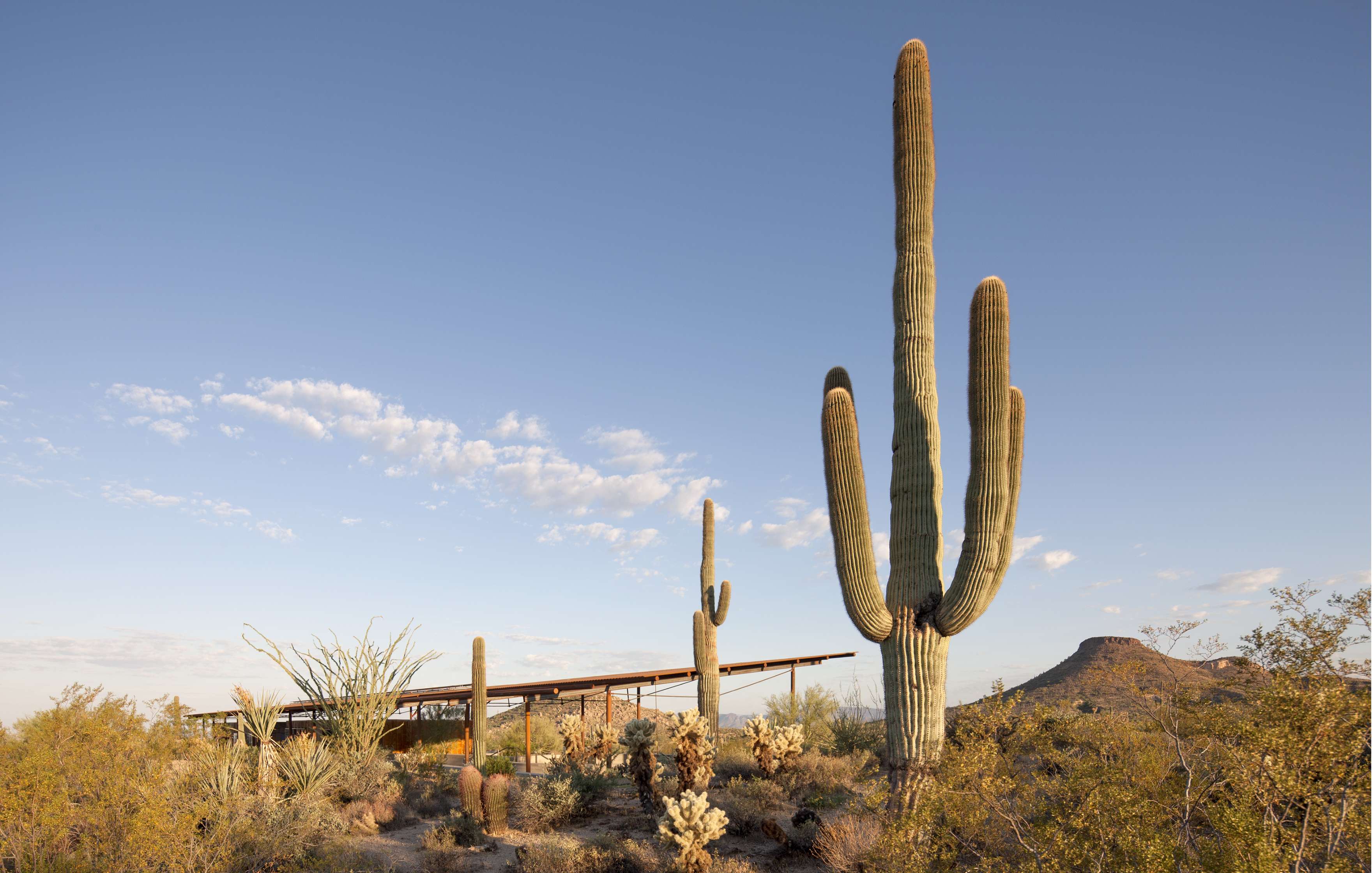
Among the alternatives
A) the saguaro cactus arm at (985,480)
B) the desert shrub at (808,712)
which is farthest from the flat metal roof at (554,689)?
the saguaro cactus arm at (985,480)

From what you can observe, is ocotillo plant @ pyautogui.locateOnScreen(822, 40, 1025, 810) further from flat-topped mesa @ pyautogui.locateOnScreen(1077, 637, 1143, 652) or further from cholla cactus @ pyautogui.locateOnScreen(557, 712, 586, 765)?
flat-topped mesa @ pyautogui.locateOnScreen(1077, 637, 1143, 652)

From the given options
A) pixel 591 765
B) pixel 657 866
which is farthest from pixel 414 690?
pixel 657 866

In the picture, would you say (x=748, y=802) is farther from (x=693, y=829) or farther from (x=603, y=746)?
(x=603, y=746)

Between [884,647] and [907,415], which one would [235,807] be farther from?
[907,415]

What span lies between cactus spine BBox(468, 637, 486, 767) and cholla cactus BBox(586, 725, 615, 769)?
2.61 m

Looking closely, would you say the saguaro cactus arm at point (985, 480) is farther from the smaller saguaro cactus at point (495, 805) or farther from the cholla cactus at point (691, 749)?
the smaller saguaro cactus at point (495, 805)

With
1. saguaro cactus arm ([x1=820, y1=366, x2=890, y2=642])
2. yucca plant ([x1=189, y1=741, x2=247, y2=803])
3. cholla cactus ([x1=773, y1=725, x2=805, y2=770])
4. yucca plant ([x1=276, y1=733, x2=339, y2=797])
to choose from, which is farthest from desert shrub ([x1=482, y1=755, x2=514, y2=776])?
saguaro cactus arm ([x1=820, y1=366, x2=890, y2=642])

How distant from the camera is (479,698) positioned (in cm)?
1691

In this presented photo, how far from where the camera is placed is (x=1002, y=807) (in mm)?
7422

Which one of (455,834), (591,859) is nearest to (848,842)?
(591,859)

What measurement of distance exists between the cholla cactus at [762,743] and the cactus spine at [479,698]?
5.65 meters

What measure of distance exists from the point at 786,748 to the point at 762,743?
0.43 meters

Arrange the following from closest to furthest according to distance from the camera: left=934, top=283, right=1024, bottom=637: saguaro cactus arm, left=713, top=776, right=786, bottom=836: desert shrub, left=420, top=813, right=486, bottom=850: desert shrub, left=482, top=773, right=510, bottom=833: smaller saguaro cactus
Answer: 1. left=934, top=283, right=1024, bottom=637: saguaro cactus arm
2. left=420, top=813, right=486, bottom=850: desert shrub
3. left=713, top=776, right=786, bottom=836: desert shrub
4. left=482, top=773, right=510, bottom=833: smaller saguaro cactus

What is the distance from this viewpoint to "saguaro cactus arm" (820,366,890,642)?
30.2 feet
